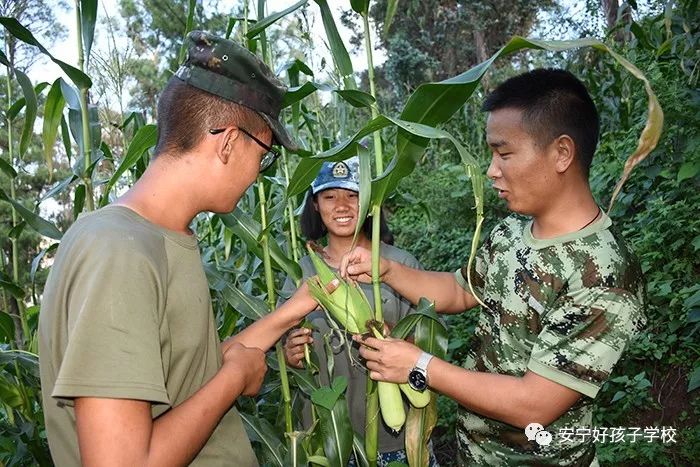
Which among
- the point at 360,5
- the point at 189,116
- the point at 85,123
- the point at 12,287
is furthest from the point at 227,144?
the point at 12,287

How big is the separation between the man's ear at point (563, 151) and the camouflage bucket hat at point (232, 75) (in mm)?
794

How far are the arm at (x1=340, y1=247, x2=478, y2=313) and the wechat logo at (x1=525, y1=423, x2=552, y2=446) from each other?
477 mm

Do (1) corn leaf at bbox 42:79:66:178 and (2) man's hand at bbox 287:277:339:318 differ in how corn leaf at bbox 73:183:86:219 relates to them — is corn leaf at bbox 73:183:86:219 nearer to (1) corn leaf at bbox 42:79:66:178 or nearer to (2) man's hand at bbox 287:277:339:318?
(1) corn leaf at bbox 42:79:66:178

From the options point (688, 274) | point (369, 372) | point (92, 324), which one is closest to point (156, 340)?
point (92, 324)

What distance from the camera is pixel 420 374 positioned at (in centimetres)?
170

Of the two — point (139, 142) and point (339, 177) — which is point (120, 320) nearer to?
point (139, 142)

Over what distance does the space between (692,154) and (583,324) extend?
8.35 ft

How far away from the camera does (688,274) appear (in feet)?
13.0

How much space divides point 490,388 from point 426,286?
58 centimetres

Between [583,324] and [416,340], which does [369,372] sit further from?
[583,324]

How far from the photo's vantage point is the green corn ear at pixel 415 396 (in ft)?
5.81

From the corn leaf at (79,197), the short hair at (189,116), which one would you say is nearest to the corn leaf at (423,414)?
the short hair at (189,116)

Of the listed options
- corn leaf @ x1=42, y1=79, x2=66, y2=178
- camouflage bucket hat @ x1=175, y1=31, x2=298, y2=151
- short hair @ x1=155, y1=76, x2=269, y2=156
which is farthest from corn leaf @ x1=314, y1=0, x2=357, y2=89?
corn leaf @ x1=42, y1=79, x2=66, y2=178

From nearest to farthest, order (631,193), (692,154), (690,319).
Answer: (690,319), (692,154), (631,193)
